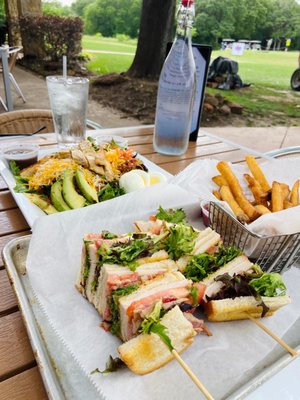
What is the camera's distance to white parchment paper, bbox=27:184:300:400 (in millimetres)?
756

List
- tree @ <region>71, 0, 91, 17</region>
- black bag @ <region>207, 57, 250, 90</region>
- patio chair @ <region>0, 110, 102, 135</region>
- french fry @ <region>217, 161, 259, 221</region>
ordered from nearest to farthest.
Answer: french fry @ <region>217, 161, 259, 221</region>
patio chair @ <region>0, 110, 102, 135</region>
black bag @ <region>207, 57, 250, 90</region>
tree @ <region>71, 0, 91, 17</region>

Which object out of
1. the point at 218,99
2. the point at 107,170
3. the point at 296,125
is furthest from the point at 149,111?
the point at 107,170

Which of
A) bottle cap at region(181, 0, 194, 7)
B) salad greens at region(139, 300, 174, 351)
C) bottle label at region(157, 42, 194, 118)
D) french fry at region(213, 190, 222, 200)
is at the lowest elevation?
salad greens at region(139, 300, 174, 351)

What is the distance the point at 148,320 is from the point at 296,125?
8857mm

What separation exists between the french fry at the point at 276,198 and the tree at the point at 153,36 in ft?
23.8

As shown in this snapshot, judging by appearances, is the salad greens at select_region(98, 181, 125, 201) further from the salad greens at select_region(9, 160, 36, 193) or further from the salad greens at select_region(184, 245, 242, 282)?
the salad greens at select_region(184, 245, 242, 282)

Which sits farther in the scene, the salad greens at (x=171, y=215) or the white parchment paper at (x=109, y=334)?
the salad greens at (x=171, y=215)

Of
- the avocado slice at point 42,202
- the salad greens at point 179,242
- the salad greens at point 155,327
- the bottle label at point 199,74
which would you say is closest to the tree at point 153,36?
the bottle label at point 199,74

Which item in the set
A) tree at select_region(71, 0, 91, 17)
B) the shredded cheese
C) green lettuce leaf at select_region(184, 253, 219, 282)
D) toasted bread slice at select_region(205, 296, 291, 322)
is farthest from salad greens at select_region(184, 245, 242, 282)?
tree at select_region(71, 0, 91, 17)

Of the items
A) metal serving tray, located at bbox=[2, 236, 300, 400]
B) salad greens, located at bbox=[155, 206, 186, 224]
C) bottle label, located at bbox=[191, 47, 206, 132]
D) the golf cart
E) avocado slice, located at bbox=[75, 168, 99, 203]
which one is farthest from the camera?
the golf cart

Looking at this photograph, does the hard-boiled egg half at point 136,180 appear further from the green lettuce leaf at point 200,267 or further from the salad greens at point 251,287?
the salad greens at point 251,287

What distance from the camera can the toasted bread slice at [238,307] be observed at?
→ 0.90 meters

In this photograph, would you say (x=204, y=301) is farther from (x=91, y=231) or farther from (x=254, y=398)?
(x=91, y=231)

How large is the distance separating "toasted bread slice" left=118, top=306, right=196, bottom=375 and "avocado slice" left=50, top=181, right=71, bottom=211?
2.43ft
